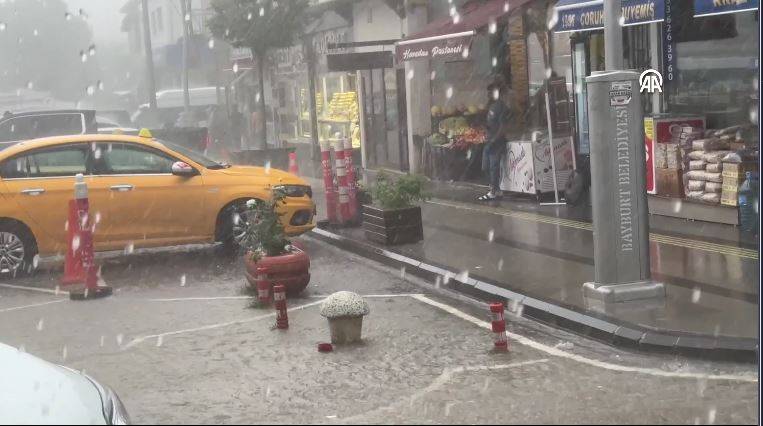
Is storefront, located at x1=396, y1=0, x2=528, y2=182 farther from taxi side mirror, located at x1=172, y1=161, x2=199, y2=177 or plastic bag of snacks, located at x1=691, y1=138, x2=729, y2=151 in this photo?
taxi side mirror, located at x1=172, y1=161, x2=199, y2=177

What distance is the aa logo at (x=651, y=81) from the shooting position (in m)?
14.5

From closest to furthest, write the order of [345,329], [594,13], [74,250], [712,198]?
1. [345,329]
2. [74,250]
3. [712,198]
4. [594,13]

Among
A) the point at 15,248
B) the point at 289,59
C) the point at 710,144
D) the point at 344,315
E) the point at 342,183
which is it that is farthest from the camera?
the point at 289,59

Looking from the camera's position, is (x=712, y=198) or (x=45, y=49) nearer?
(x=712, y=198)

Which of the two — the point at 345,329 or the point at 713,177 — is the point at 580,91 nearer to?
the point at 713,177

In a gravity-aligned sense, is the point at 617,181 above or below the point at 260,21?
below

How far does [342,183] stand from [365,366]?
23.4ft

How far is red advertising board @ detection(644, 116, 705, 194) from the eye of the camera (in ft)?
45.8

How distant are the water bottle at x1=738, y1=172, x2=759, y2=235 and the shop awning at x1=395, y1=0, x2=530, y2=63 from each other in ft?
17.8

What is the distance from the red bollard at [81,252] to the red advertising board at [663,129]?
22.3ft

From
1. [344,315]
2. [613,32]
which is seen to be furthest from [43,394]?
[613,32]

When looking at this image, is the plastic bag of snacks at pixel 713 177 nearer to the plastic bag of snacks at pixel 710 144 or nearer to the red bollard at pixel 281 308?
the plastic bag of snacks at pixel 710 144

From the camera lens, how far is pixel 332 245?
1465 centimetres

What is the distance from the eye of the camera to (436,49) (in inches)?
698
